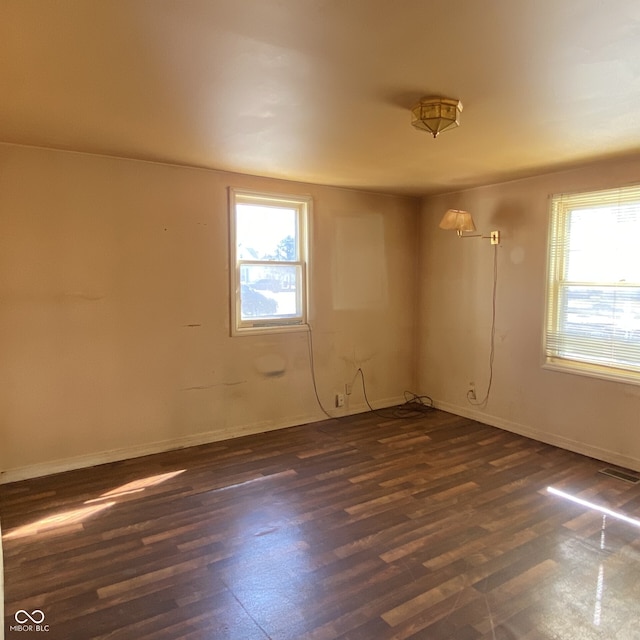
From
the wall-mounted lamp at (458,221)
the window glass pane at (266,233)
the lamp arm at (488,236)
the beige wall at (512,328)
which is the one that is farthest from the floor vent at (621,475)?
the window glass pane at (266,233)

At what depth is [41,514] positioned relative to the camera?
2.82 metres

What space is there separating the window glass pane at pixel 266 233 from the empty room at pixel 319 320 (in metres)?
0.04

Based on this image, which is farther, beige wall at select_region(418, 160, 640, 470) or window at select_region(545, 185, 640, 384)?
beige wall at select_region(418, 160, 640, 470)

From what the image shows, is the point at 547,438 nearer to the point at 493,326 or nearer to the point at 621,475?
the point at 621,475

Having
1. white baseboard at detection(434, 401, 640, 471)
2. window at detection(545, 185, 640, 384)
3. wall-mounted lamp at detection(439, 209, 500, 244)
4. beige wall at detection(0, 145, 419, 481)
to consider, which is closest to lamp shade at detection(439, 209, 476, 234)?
wall-mounted lamp at detection(439, 209, 500, 244)

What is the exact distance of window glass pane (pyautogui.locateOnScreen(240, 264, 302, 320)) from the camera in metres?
4.25

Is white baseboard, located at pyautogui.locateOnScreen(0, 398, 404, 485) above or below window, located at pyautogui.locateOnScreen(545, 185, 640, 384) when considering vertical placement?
below

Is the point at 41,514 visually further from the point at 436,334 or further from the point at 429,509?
the point at 436,334

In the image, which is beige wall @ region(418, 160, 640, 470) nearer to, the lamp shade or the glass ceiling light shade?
the lamp shade

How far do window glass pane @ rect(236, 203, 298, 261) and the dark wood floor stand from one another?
70.3 inches

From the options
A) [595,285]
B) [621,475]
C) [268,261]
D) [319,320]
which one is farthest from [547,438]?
[268,261]

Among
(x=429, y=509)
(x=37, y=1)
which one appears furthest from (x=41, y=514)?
(x=37, y=1)

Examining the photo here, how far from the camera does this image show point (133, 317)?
12.0ft

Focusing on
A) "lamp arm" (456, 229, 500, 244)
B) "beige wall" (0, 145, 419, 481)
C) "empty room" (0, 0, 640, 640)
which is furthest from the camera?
"lamp arm" (456, 229, 500, 244)
